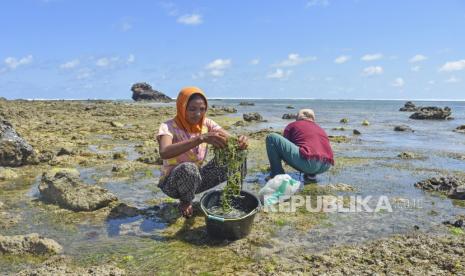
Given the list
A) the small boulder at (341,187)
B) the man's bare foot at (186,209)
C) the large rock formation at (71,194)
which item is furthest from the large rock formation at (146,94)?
the man's bare foot at (186,209)

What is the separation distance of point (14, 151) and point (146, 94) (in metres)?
78.1

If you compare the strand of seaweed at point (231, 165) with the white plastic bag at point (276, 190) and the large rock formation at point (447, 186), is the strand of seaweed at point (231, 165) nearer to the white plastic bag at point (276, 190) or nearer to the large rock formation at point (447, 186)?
the white plastic bag at point (276, 190)

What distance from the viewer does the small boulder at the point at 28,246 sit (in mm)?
4176

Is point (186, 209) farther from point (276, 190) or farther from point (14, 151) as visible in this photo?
point (14, 151)

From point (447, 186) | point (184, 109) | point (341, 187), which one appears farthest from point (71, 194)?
point (447, 186)

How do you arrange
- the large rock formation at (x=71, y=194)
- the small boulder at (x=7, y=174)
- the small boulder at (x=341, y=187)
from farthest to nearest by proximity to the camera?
1. the small boulder at (x=7, y=174)
2. the small boulder at (x=341, y=187)
3. the large rock formation at (x=71, y=194)

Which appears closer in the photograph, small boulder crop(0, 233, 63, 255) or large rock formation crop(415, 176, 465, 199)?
small boulder crop(0, 233, 63, 255)

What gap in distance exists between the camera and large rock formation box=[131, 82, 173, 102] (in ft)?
279

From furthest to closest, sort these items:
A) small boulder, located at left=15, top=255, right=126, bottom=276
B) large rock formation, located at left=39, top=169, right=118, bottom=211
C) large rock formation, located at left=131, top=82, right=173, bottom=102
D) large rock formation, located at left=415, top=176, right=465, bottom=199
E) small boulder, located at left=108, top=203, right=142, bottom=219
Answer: large rock formation, located at left=131, top=82, right=173, bottom=102 < large rock formation, located at left=415, top=176, right=465, bottom=199 < large rock formation, located at left=39, top=169, right=118, bottom=211 < small boulder, located at left=108, top=203, right=142, bottom=219 < small boulder, located at left=15, top=255, right=126, bottom=276

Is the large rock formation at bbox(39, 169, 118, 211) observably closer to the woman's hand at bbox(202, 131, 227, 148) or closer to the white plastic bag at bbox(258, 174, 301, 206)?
the woman's hand at bbox(202, 131, 227, 148)

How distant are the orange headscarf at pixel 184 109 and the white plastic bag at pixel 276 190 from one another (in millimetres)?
1451

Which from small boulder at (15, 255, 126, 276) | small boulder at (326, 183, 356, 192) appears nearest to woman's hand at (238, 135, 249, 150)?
small boulder at (15, 255, 126, 276)

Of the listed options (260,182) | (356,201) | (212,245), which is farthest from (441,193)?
(212,245)

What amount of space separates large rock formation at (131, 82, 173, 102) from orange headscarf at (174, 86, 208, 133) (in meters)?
81.1
